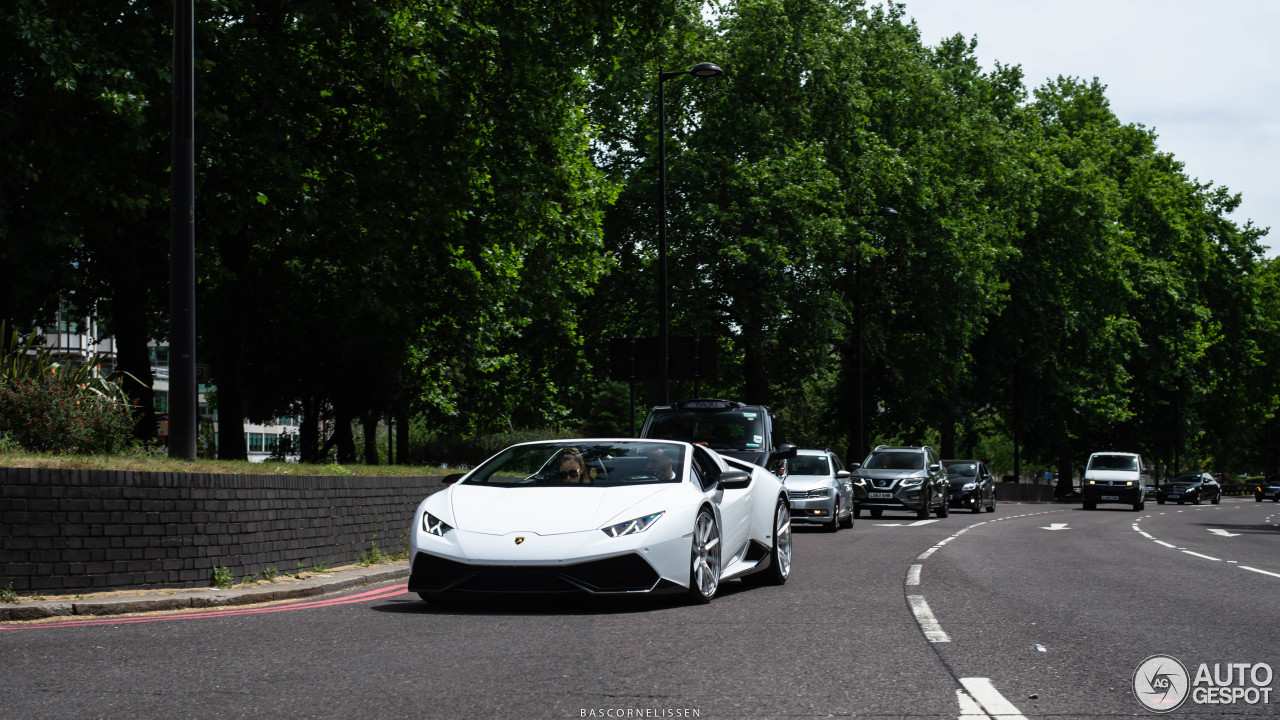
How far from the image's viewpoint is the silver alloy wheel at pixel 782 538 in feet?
38.0

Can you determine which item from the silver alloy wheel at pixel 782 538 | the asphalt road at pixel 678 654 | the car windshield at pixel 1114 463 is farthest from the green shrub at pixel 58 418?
the car windshield at pixel 1114 463

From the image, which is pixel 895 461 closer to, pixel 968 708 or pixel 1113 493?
pixel 1113 493

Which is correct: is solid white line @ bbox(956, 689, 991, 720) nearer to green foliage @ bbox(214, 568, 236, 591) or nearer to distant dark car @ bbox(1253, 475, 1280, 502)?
green foliage @ bbox(214, 568, 236, 591)

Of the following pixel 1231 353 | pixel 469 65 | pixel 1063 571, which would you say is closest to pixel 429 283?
pixel 469 65

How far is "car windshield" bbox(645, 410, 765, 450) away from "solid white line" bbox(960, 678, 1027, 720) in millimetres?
13989

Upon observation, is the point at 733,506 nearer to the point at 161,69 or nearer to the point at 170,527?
the point at 170,527

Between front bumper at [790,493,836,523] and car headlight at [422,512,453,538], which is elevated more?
car headlight at [422,512,453,538]

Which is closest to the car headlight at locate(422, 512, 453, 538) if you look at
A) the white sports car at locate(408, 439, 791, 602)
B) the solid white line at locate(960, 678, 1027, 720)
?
the white sports car at locate(408, 439, 791, 602)

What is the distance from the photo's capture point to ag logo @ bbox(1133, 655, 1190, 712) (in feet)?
18.7

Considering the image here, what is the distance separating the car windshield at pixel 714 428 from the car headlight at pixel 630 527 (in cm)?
1099

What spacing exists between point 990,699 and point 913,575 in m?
7.13

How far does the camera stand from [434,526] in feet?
30.4

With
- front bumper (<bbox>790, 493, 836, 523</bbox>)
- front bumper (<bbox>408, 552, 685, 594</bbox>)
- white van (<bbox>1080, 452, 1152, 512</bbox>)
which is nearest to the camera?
front bumper (<bbox>408, 552, 685, 594</bbox>)

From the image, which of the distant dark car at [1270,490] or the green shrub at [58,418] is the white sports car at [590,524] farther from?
the distant dark car at [1270,490]
